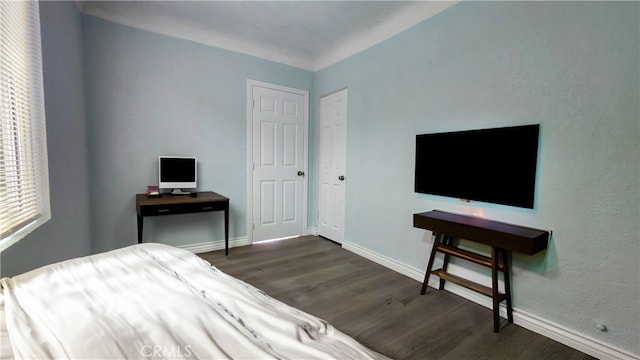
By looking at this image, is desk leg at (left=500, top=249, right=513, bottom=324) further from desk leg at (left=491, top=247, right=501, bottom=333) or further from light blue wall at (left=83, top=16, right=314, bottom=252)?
light blue wall at (left=83, top=16, right=314, bottom=252)

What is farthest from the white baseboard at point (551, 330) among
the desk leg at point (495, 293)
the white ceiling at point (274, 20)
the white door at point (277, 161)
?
the white ceiling at point (274, 20)

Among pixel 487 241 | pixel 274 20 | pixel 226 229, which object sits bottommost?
pixel 226 229

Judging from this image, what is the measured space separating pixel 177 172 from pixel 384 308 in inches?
103

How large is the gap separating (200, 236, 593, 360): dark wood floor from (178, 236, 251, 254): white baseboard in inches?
4.8

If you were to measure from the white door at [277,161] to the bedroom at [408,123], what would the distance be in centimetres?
18

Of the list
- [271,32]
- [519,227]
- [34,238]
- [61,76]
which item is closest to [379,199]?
[519,227]

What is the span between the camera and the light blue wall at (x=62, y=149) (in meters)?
1.61

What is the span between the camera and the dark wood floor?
5.79 ft

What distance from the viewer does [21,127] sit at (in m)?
1.57

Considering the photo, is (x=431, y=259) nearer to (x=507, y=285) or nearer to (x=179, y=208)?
(x=507, y=285)

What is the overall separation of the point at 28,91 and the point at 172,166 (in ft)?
5.17

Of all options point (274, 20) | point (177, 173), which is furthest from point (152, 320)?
Result: point (274, 20)

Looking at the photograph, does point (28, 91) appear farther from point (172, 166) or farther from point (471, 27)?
point (471, 27)

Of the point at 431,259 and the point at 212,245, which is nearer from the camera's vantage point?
the point at 431,259
